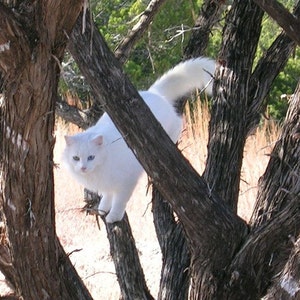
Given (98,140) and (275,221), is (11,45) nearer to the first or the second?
(275,221)

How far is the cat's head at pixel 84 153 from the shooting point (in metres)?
3.98

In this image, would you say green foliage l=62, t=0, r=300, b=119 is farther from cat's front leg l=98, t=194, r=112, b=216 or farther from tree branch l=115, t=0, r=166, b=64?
cat's front leg l=98, t=194, r=112, b=216

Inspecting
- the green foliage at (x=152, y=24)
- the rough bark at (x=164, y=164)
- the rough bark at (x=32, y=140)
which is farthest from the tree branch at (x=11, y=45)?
the green foliage at (x=152, y=24)

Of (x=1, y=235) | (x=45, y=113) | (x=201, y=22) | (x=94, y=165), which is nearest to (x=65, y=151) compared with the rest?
(x=94, y=165)

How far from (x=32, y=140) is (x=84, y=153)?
176 centimetres

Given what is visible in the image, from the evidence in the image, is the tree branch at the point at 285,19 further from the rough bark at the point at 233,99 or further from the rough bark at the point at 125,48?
the rough bark at the point at 125,48

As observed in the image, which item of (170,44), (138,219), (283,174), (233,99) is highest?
(170,44)

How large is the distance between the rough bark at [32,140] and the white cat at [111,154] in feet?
4.61

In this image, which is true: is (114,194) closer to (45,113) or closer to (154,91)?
(154,91)

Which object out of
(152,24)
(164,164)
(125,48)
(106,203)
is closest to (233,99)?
(164,164)

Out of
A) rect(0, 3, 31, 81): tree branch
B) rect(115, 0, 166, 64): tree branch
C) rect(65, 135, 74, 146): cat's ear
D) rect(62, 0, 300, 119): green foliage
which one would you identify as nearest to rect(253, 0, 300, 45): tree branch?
rect(0, 3, 31, 81): tree branch

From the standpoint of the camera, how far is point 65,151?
165 inches

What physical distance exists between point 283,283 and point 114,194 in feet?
6.28

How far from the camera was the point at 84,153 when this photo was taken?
404 centimetres
